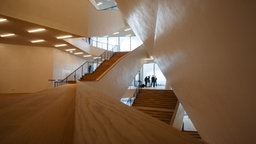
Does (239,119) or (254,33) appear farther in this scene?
(239,119)

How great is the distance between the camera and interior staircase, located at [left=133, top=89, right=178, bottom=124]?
1121 centimetres

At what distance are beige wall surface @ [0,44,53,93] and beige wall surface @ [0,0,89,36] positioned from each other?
16.3 ft

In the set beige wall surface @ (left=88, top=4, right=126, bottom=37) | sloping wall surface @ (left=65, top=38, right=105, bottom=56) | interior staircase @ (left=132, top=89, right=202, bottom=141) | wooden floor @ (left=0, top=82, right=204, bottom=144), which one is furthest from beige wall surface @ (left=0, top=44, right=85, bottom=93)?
wooden floor @ (left=0, top=82, right=204, bottom=144)

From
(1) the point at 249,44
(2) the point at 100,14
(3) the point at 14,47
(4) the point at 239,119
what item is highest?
(2) the point at 100,14

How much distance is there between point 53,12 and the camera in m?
7.12

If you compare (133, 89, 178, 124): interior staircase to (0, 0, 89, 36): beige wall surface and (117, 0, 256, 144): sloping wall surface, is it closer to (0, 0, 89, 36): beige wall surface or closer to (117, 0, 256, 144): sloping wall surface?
(0, 0, 89, 36): beige wall surface

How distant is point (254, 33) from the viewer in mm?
1431

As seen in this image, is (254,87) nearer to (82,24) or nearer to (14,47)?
(82,24)

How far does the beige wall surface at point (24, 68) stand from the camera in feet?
35.0

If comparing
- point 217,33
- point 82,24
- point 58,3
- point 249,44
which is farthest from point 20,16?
point 249,44

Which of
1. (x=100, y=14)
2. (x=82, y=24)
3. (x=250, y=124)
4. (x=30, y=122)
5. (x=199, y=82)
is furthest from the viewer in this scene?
(x=100, y=14)

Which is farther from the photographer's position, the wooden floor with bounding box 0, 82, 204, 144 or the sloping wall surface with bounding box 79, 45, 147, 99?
the sloping wall surface with bounding box 79, 45, 147, 99

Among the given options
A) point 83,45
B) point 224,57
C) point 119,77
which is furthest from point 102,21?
point 224,57

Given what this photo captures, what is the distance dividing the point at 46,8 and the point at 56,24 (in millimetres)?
687
